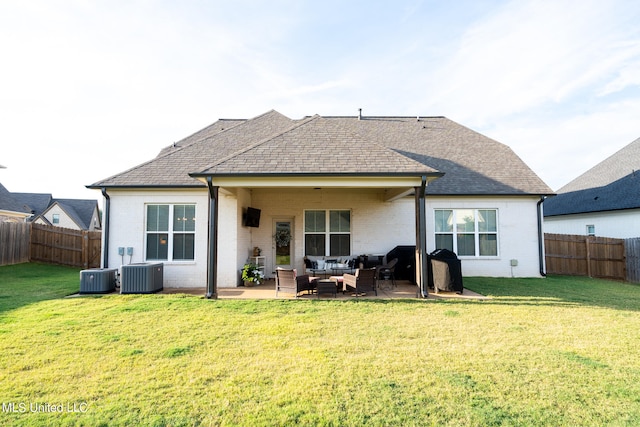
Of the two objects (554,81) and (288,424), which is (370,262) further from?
(554,81)

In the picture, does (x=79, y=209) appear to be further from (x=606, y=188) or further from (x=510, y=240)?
(x=606, y=188)

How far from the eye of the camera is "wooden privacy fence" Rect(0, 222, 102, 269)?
16109 mm

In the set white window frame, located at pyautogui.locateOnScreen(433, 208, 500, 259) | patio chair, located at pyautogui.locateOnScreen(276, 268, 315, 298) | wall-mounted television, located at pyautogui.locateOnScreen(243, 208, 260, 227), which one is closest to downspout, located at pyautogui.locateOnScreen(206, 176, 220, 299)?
patio chair, located at pyautogui.locateOnScreen(276, 268, 315, 298)

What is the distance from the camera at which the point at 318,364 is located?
14.5 ft

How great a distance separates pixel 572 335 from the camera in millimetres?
5738

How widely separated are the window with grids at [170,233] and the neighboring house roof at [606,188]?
19659mm

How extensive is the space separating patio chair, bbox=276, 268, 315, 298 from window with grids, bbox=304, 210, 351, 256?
3.67 metres

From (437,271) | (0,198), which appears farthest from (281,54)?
(0,198)

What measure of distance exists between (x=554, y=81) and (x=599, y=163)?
464 inches


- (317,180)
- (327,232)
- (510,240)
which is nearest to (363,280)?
(317,180)

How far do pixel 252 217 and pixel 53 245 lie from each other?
12372 mm

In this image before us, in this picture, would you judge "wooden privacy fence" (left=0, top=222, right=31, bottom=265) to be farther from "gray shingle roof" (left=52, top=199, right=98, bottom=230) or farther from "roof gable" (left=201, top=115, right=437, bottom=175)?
"gray shingle roof" (left=52, top=199, right=98, bottom=230)

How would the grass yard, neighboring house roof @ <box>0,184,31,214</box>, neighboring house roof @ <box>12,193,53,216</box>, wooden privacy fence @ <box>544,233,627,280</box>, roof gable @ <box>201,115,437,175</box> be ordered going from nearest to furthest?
the grass yard, roof gable @ <box>201,115,437,175</box>, wooden privacy fence @ <box>544,233,627,280</box>, neighboring house roof @ <box>0,184,31,214</box>, neighboring house roof @ <box>12,193,53,216</box>

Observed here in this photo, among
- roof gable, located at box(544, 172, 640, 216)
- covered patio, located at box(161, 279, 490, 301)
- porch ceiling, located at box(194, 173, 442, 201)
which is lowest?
covered patio, located at box(161, 279, 490, 301)
